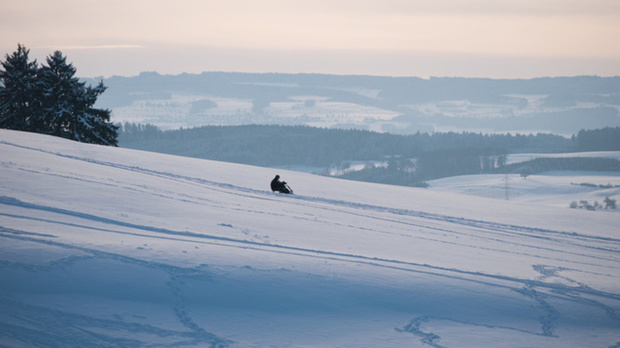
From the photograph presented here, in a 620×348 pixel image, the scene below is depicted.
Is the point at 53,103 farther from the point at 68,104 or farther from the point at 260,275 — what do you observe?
the point at 260,275

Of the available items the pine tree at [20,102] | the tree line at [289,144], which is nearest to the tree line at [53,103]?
the pine tree at [20,102]

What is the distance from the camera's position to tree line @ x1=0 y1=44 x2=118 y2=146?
41.4 metres

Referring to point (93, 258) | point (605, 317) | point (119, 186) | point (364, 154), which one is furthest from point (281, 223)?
point (364, 154)

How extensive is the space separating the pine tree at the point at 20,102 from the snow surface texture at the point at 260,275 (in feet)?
72.9

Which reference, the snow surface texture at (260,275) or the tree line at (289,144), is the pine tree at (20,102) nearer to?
the snow surface texture at (260,275)

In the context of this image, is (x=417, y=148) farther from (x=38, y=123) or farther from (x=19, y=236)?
(x=19, y=236)

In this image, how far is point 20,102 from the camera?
42.2 metres

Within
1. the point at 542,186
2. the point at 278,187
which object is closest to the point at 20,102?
the point at 278,187

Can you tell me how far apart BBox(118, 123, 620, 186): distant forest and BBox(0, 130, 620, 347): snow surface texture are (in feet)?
373

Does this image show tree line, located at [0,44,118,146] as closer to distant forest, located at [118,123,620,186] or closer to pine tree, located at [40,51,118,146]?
pine tree, located at [40,51,118,146]

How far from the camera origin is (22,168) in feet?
61.8

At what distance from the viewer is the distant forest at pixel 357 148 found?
143875 millimetres

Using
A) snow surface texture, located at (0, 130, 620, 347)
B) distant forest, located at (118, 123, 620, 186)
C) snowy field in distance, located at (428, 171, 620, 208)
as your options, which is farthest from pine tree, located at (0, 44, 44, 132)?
distant forest, located at (118, 123, 620, 186)

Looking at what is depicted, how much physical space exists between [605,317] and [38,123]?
37283mm
